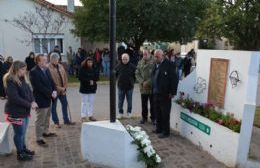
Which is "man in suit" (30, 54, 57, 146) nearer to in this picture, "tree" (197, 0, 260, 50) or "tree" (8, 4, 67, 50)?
"tree" (197, 0, 260, 50)

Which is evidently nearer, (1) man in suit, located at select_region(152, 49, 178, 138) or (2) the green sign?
(2) the green sign

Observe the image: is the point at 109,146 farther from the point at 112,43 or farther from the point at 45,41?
the point at 45,41

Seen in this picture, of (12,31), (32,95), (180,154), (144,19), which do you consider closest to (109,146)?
(180,154)

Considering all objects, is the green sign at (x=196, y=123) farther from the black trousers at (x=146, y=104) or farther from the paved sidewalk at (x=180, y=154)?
the black trousers at (x=146, y=104)

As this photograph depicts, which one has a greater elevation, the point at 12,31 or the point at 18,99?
the point at 12,31

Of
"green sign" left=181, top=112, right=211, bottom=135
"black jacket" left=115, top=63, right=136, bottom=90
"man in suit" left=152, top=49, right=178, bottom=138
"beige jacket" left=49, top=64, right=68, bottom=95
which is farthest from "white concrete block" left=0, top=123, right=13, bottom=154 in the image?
"green sign" left=181, top=112, right=211, bottom=135

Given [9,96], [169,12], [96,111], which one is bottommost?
[96,111]

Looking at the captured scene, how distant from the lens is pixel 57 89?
295 inches

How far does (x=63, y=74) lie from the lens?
7.65 m

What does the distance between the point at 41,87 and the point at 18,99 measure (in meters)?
1.15

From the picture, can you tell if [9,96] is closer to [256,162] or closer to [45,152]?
[45,152]

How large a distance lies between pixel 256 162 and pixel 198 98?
6.75ft

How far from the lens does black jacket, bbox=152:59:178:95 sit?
667cm

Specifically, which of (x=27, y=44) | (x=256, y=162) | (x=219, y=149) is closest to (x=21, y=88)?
(x=219, y=149)
